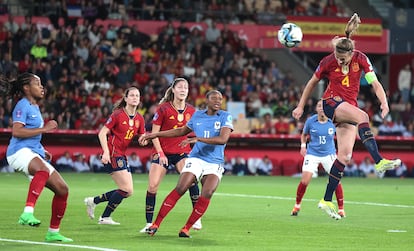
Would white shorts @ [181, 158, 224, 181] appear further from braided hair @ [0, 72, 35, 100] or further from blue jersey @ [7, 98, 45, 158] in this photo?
braided hair @ [0, 72, 35, 100]

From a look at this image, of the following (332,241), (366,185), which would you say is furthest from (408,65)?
(332,241)

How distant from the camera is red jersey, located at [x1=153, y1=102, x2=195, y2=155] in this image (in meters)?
16.7

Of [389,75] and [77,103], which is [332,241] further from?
[389,75]

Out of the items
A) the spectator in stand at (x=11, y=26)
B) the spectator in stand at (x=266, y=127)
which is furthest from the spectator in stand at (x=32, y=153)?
the spectator in stand at (x=11, y=26)

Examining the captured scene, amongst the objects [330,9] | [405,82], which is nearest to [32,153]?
[405,82]

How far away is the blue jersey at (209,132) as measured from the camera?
1475 cm

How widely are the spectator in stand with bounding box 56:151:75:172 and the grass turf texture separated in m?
6.08

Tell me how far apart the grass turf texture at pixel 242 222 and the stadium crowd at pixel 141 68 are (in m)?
8.49

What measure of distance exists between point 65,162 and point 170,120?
18260mm

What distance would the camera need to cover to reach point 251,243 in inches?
554

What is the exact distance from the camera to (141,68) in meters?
38.6

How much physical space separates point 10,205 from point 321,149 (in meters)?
6.14

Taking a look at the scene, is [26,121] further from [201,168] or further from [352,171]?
[352,171]

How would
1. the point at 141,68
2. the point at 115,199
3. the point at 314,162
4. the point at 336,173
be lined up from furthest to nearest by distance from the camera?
the point at 141,68 < the point at 314,162 < the point at 336,173 < the point at 115,199
